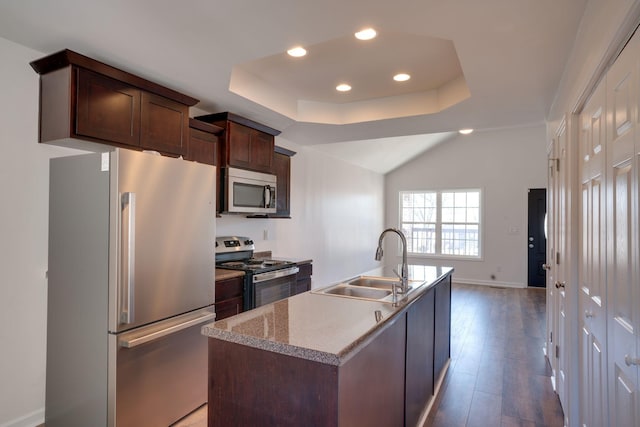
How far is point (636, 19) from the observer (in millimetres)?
1193

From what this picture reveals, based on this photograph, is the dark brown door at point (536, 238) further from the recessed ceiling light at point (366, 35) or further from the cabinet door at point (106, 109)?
the cabinet door at point (106, 109)

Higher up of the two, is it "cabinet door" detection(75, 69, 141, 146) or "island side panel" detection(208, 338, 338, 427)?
"cabinet door" detection(75, 69, 141, 146)

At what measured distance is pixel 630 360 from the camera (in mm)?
1202

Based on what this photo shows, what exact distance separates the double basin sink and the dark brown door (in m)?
5.93

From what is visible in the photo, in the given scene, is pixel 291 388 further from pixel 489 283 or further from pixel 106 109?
pixel 489 283

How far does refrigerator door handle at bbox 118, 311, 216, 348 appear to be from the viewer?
79.1 inches

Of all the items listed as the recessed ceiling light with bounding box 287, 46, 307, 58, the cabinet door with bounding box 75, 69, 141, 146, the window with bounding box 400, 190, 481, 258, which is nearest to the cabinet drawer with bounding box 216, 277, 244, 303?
the cabinet door with bounding box 75, 69, 141, 146

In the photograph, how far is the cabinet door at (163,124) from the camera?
2621mm

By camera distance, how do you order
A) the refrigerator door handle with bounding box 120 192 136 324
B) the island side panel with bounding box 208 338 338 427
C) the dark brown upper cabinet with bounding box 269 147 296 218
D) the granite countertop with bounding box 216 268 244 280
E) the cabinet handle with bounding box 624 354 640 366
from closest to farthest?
the cabinet handle with bounding box 624 354 640 366 → the island side panel with bounding box 208 338 338 427 → the refrigerator door handle with bounding box 120 192 136 324 → the granite countertop with bounding box 216 268 244 280 → the dark brown upper cabinet with bounding box 269 147 296 218

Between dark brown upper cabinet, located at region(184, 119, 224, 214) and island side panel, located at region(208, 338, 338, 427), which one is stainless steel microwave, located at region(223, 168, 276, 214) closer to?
dark brown upper cabinet, located at region(184, 119, 224, 214)

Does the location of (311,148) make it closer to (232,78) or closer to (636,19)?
(232,78)

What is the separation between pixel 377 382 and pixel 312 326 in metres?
0.39

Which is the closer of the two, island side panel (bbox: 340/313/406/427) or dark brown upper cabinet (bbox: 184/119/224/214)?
island side panel (bbox: 340/313/406/427)

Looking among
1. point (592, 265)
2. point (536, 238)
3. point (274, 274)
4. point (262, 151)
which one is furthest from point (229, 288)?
point (536, 238)
